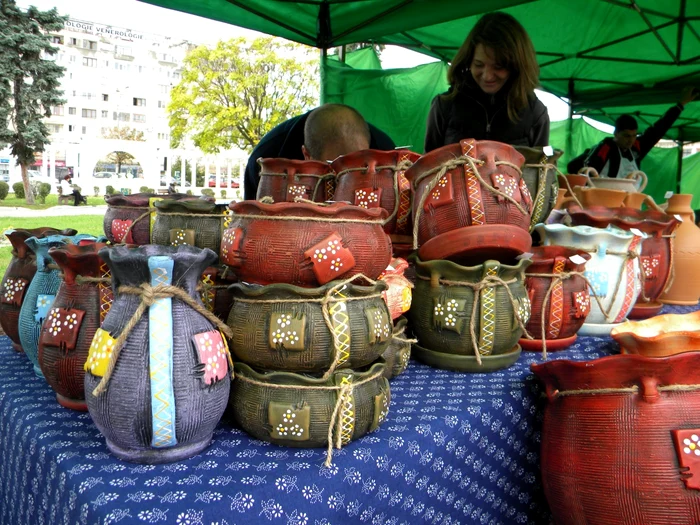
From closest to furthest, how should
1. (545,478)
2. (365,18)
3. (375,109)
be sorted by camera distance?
(545,478)
(365,18)
(375,109)

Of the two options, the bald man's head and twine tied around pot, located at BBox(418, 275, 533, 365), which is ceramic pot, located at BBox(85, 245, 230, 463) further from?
the bald man's head

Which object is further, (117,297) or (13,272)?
(13,272)

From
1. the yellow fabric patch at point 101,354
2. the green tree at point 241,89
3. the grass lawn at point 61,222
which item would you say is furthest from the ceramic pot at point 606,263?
the green tree at point 241,89

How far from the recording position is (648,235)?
1.88 metres

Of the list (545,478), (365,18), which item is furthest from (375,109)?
(545,478)

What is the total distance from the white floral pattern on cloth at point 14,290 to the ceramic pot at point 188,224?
38cm

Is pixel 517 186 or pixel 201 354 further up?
pixel 517 186

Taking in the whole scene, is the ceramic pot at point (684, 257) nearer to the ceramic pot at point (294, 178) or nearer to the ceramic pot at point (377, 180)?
the ceramic pot at point (377, 180)

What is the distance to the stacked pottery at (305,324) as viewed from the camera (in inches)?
35.8

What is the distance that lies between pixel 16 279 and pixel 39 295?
7.4 inches

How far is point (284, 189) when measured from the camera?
5.00ft

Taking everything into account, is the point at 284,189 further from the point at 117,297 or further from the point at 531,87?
the point at 531,87

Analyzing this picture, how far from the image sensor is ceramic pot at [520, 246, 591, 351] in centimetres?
149

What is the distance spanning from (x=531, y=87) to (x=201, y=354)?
66.1 inches
